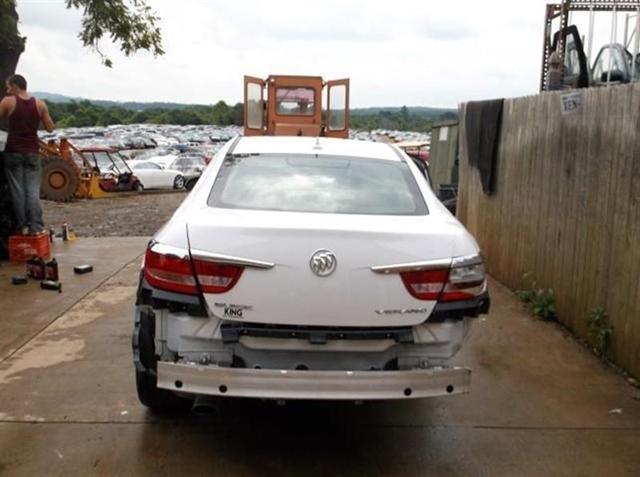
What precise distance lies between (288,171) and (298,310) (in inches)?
47.5

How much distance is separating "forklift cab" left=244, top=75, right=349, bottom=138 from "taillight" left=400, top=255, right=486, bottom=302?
35.3 feet

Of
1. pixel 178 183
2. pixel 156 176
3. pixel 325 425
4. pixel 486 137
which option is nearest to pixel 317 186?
pixel 325 425

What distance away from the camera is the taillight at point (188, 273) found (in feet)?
10.2

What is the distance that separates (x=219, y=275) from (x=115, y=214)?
1522cm

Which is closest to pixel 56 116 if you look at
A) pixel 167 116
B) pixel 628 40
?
pixel 167 116

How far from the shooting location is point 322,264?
123 inches

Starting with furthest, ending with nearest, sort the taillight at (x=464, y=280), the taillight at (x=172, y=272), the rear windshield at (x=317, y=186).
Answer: the rear windshield at (x=317, y=186) < the taillight at (x=464, y=280) < the taillight at (x=172, y=272)

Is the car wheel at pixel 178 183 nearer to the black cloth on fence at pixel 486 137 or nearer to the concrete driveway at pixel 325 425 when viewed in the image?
the black cloth on fence at pixel 486 137

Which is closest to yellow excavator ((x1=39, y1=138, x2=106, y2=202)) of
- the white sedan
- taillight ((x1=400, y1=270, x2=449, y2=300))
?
the white sedan

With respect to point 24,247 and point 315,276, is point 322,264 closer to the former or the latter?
point 315,276

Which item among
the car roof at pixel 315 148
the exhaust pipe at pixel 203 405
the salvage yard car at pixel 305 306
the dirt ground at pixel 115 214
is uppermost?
the car roof at pixel 315 148

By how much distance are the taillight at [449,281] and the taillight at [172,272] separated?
0.98 meters

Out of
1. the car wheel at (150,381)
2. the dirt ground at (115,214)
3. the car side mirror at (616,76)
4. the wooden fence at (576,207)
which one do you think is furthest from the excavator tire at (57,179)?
the car wheel at (150,381)

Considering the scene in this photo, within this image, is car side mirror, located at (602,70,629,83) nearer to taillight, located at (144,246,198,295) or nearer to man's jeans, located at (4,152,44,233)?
taillight, located at (144,246,198,295)
